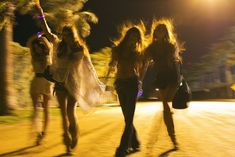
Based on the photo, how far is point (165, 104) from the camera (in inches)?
262

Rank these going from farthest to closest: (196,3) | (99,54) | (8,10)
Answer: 1. (196,3)
2. (99,54)
3. (8,10)

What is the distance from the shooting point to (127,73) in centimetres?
605

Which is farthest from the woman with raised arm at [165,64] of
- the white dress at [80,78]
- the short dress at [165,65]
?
the white dress at [80,78]

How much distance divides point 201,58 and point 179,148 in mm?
49133

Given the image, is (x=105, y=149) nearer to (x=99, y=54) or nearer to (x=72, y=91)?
(x=72, y=91)

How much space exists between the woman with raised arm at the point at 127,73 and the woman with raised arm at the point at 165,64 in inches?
18.5

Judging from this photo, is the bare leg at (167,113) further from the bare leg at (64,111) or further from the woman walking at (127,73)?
the bare leg at (64,111)

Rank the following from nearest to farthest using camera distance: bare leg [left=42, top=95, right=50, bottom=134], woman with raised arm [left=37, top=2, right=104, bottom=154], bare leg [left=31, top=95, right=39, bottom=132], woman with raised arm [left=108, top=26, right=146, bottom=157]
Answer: woman with raised arm [left=108, top=26, right=146, bottom=157], woman with raised arm [left=37, top=2, right=104, bottom=154], bare leg [left=31, top=95, right=39, bottom=132], bare leg [left=42, top=95, right=50, bottom=134]

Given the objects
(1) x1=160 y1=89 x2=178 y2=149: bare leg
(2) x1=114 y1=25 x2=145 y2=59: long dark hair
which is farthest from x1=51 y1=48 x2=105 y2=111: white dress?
(1) x1=160 y1=89 x2=178 y2=149: bare leg

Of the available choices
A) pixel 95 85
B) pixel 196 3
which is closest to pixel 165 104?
pixel 95 85

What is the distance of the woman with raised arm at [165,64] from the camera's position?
6.64 metres

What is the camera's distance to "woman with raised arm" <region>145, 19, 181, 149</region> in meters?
6.64

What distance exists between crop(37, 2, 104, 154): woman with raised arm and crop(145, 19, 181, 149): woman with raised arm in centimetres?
89

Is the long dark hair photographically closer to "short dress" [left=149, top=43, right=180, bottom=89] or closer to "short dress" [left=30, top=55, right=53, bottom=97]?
"short dress" [left=149, top=43, right=180, bottom=89]
